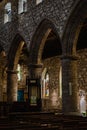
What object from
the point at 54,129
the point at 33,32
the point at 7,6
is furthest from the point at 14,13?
the point at 54,129

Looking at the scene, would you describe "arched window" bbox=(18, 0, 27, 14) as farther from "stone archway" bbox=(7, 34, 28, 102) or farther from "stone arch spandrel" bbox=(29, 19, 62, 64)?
"stone arch spandrel" bbox=(29, 19, 62, 64)

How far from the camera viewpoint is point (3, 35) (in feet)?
70.4

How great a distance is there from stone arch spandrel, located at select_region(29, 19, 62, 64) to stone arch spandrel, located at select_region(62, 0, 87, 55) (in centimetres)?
201

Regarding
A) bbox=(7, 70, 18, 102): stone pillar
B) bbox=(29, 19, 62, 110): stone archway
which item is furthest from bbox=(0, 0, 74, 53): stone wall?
bbox=(7, 70, 18, 102): stone pillar

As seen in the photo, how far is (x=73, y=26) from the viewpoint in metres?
14.3

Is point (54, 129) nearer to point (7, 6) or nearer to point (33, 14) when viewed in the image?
point (33, 14)

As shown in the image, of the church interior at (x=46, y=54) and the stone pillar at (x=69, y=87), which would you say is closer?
the church interior at (x=46, y=54)

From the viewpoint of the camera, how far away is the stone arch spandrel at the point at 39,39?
16.8 meters

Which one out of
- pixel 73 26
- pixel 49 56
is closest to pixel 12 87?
pixel 49 56

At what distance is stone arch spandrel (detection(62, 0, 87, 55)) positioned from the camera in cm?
1377

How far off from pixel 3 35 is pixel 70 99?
29.8 feet

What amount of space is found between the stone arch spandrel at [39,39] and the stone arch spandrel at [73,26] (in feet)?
6.59

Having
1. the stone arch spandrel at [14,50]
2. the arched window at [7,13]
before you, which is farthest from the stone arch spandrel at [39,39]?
the arched window at [7,13]

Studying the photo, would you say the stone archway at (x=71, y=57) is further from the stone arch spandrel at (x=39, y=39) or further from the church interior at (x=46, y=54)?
the stone arch spandrel at (x=39, y=39)
